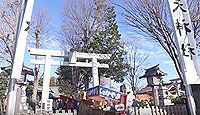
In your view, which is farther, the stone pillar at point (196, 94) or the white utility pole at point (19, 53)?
the stone pillar at point (196, 94)

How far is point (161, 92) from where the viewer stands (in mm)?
12727

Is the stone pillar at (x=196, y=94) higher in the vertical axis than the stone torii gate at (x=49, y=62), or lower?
lower

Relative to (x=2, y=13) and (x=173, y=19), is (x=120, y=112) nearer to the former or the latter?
(x=173, y=19)

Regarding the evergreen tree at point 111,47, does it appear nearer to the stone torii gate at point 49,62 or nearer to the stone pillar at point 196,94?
the stone torii gate at point 49,62

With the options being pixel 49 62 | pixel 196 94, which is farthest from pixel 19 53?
pixel 49 62

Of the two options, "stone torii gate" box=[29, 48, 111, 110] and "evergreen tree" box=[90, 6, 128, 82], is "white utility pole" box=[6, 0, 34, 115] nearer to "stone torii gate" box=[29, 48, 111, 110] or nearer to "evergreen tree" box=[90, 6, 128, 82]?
"stone torii gate" box=[29, 48, 111, 110]

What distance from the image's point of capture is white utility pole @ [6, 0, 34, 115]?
4.85 metres

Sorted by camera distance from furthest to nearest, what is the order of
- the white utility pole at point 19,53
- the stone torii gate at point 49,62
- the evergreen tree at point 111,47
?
the evergreen tree at point 111,47 → the stone torii gate at point 49,62 → the white utility pole at point 19,53

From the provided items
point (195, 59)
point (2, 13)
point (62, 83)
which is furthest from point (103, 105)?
point (62, 83)

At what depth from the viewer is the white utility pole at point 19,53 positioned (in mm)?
4848

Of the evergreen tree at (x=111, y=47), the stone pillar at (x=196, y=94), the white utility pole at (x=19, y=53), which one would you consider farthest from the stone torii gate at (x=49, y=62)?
the stone pillar at (x=196, y=94)

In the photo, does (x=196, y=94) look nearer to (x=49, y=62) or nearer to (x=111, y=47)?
(x=49, y=62)

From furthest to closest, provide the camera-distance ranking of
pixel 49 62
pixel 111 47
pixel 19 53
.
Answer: pixel 111 47, pixel 49 62, pixel 19 53

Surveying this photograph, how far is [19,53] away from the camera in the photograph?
17.0 feet
